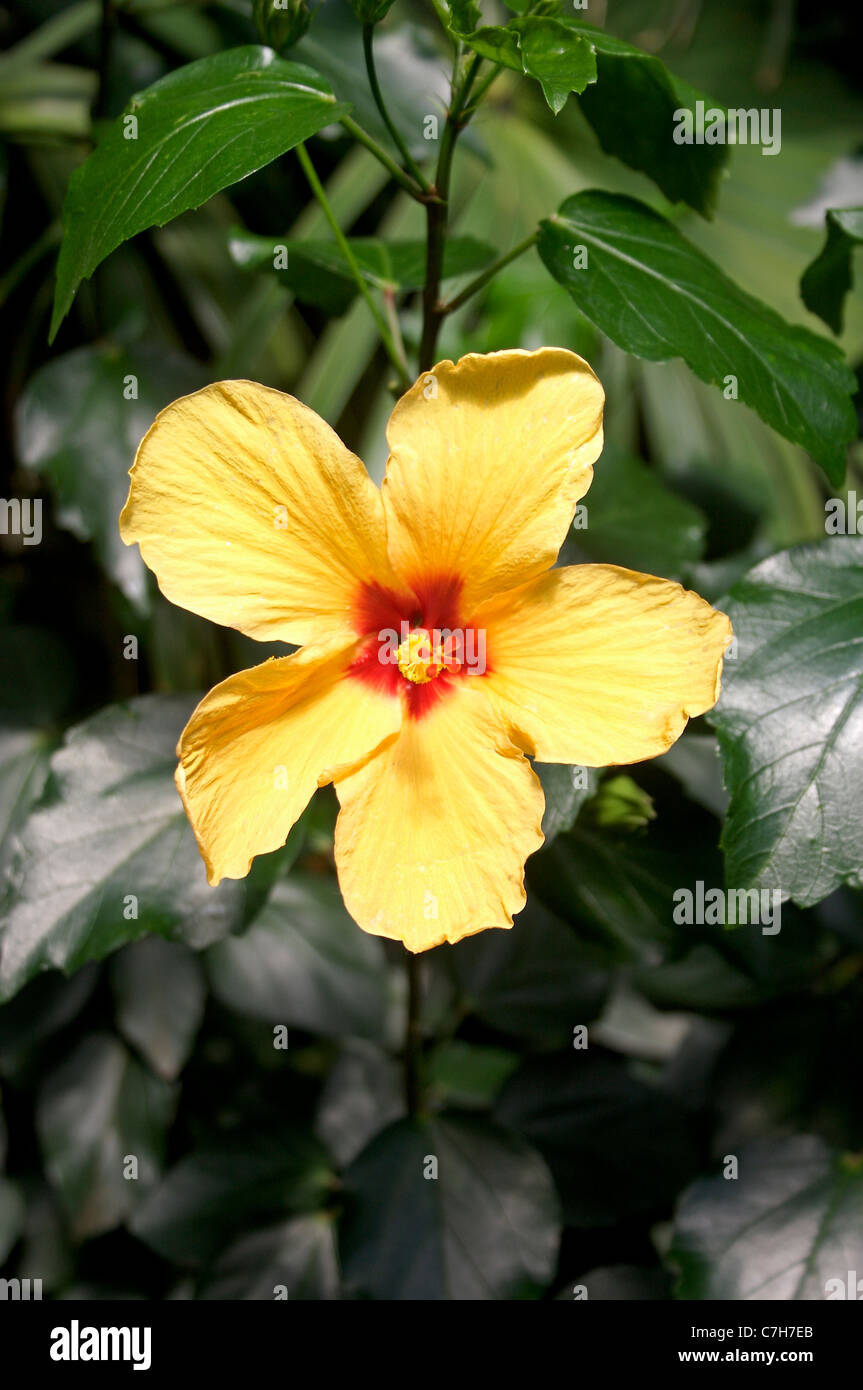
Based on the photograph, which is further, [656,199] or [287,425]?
[656,199]

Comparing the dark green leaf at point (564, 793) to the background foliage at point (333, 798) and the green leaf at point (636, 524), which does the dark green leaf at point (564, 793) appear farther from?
the green leaf at point (636, 524)

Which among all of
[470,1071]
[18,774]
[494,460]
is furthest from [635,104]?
[470,1071]

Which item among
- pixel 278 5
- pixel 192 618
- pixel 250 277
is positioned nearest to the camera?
pixel 278 5

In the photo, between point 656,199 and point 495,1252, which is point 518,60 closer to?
point 495,1252

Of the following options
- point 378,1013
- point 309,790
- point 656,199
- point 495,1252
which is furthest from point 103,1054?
point 656,199

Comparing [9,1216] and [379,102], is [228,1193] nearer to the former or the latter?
[9,1216]

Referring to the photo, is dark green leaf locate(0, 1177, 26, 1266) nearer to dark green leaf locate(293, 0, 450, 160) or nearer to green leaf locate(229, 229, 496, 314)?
green leaf locate(229, 229, 496, 314)

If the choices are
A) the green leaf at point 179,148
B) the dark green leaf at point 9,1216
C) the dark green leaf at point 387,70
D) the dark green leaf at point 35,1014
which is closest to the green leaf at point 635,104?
the green leaf at point 179,148
